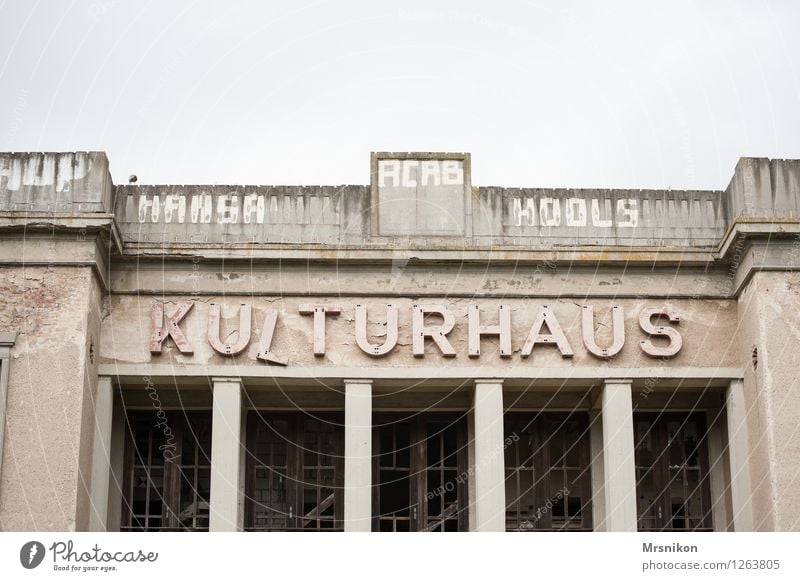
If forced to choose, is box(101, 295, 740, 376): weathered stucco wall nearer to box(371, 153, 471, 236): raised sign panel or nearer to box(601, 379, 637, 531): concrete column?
box(601, 379, 637, 531): concrete column

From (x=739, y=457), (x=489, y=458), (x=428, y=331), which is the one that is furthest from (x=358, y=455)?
(x=739, y=457)

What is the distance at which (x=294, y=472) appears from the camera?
77.3 ft

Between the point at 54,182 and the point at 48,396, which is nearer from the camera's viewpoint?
the point at 48,396

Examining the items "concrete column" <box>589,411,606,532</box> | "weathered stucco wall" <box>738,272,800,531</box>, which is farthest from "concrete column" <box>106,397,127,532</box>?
"weathered stucco wall" <box>738,272,800,531</box>

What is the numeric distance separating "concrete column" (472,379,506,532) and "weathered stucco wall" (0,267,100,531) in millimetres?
5868

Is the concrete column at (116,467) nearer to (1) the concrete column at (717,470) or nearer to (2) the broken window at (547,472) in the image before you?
(2) the broken window at (547,472)

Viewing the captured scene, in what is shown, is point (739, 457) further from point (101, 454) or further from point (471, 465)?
point (101, 454)

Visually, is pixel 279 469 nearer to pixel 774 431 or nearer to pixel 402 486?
pixel 402 486

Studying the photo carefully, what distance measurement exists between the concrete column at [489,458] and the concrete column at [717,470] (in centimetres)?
368

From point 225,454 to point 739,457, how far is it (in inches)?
312

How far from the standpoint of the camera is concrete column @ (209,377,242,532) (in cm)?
2155

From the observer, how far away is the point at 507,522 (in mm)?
23328

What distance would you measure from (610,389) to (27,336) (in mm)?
8907
